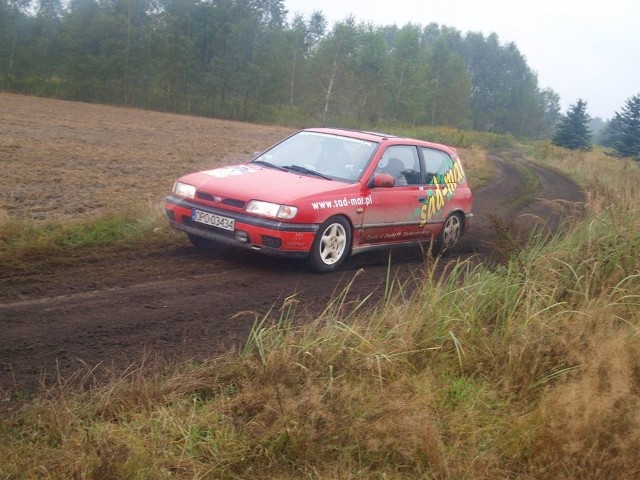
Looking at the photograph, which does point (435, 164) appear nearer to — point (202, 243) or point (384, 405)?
point (202, 243)

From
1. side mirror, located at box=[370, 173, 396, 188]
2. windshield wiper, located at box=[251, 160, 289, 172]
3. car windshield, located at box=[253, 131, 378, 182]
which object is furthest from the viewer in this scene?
windshield wiper, located at box=[251, 160, 289, 172]

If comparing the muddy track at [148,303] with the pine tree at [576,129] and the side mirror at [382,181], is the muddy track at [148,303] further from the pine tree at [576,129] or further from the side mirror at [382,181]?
the pine tree at [576,129]

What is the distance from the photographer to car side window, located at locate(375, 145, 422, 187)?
8.94 m

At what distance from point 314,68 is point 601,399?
5855 centimetres

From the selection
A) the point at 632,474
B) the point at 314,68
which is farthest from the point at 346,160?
the point at 314,68

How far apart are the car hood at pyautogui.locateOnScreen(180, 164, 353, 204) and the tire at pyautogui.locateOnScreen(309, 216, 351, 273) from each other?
1.28 feet

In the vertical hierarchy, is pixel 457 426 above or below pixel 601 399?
below

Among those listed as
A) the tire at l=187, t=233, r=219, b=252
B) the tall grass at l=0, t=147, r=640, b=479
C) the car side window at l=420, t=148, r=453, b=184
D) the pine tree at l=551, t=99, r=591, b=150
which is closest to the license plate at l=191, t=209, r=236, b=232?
the tire at l=187, t=233, r=219, b=252

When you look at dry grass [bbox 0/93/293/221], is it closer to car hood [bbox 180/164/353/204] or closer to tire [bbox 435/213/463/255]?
car hood [bbox 180/164/353/204]

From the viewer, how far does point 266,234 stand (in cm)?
746

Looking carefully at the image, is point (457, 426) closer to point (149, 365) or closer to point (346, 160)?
point (149, 365)

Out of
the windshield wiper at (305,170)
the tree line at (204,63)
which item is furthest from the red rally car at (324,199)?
the tree line at (204,63)

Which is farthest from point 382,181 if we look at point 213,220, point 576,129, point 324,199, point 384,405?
point 576,129

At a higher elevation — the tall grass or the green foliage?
the green foliage
